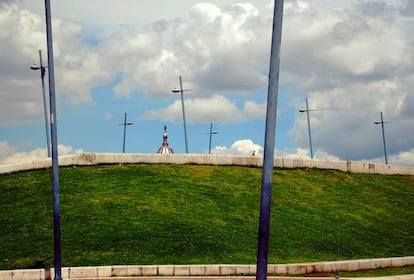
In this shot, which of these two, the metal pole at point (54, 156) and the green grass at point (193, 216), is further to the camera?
the green grass at point (193, 216)

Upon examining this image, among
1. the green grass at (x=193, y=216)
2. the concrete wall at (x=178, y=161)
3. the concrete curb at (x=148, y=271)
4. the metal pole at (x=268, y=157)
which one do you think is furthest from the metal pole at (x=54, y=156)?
the concrete wall at (x=178, y=161)

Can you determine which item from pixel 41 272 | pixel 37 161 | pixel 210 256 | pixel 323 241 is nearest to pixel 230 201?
pixel 323 241

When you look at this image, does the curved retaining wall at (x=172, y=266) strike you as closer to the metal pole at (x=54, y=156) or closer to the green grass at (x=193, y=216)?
the green grass at (x=193, y=216)

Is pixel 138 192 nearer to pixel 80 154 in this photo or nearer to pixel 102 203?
pixel 102 203

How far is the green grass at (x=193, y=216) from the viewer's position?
27.5 meters

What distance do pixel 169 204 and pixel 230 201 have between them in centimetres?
374

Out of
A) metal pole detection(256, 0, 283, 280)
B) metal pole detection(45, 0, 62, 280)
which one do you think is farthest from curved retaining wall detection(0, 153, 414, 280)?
metal pole detection(256, 0, 283, 280)

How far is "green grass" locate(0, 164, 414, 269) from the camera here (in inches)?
1083

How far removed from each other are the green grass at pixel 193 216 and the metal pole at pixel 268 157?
1395cm

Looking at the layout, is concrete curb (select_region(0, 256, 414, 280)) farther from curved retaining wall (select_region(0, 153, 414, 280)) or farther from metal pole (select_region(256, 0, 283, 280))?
metal pole (select_region(256, 0, 283, 280))

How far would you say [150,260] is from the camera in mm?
25719

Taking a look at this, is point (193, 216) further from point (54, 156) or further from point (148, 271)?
point (54, 156)

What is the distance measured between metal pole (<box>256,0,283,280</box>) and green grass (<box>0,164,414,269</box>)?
14.0m

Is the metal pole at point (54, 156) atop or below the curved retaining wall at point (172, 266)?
atop
